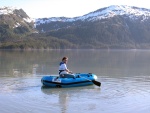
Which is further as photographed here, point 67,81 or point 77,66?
point 77,66

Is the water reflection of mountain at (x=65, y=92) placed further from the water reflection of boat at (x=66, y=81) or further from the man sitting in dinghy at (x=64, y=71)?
the man sitting in dinghy at (x=64, y=71)

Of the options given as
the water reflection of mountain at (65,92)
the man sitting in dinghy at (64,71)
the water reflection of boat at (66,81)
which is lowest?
the water reflection of mountain at (65,92)

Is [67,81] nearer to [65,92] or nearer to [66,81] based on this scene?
[66,81]

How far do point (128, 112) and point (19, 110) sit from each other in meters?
4.92

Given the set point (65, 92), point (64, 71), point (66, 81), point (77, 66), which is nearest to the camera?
point (65, 92)

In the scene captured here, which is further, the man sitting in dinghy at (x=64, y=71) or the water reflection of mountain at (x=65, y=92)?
the man sitting in dinghy at (x=64, y=71)

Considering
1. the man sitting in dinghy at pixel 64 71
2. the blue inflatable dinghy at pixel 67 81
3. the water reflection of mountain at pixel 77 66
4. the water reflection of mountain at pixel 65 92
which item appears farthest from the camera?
the water reflection of mountain at pixel 77 66

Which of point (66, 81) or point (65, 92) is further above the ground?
point (66, 81)

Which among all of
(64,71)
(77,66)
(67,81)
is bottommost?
(67,81)

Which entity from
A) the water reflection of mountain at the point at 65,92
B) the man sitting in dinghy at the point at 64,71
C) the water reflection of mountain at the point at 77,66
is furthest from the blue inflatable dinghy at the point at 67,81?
the water reflection of mountain at the point at 77,66

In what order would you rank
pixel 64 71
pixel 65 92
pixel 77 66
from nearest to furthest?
pixel 65 92
pixel 64 71
pixel 77 66

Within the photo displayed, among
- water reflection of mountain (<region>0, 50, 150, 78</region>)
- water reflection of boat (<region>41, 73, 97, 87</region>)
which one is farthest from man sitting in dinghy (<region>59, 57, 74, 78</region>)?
water reflection of mountain (<region>0, 50, 150, 78</region>)

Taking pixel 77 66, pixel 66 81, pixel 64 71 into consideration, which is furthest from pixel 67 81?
pixel 77 66

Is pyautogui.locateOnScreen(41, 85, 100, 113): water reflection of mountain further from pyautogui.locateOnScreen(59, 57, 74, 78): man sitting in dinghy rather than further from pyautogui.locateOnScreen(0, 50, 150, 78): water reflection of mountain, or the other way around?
pyautogui.locateOnScreen(0, 50, 150, 78): water reflection of mountain
